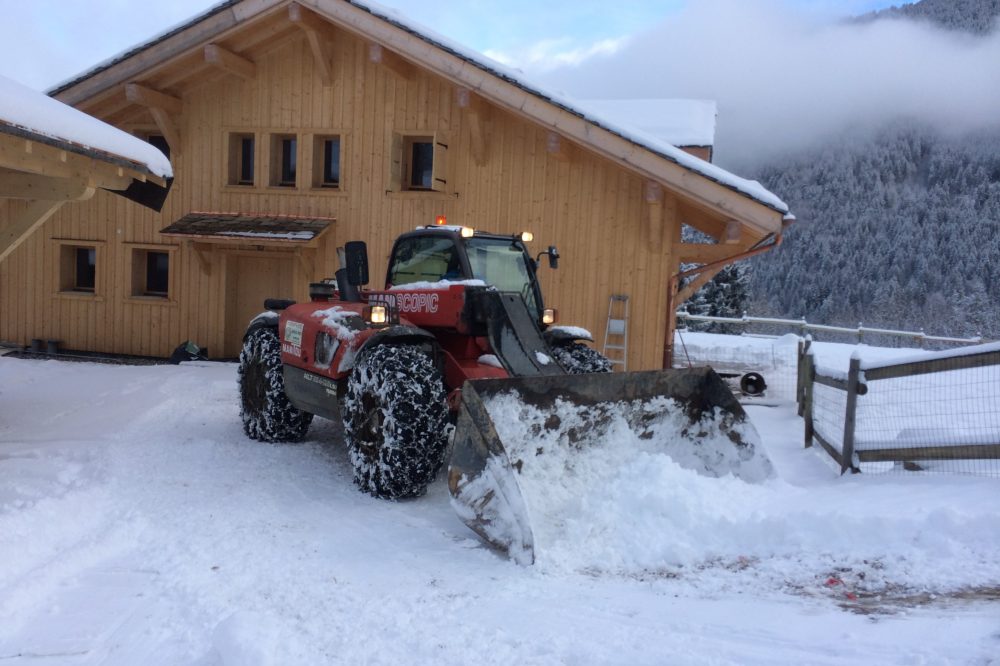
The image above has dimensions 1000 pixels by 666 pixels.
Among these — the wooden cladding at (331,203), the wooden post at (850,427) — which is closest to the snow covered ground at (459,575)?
the wooden post at (850,427)

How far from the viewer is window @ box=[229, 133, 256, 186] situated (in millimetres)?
12852

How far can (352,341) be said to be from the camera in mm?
5707

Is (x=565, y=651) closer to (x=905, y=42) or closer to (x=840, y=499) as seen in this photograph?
(x=840, y=499)

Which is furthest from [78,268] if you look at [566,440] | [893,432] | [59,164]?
[893,432]

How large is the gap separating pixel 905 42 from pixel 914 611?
148 metres

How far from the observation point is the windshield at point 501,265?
20.5ft

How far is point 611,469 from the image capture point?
4957mm

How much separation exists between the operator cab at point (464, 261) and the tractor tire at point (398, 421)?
108cm

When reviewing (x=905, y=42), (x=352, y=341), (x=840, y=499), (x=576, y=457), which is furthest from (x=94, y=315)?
(x=905, y=42)

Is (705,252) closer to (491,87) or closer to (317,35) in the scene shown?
(491,87)

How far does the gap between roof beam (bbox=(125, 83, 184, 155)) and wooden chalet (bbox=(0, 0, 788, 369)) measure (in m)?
0.03

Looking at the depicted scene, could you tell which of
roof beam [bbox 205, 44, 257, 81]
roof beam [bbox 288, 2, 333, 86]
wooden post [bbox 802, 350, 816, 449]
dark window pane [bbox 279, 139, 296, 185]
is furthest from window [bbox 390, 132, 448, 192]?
wooden post [bbox 802, 350, 816, 449]

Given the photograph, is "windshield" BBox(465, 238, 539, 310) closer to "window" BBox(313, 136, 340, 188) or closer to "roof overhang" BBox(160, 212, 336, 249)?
"roof overhang" BBox(160, 212, 336, 249)

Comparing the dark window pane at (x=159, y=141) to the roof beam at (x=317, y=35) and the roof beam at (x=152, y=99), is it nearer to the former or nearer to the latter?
the roof beam at (x=152, y=99)
